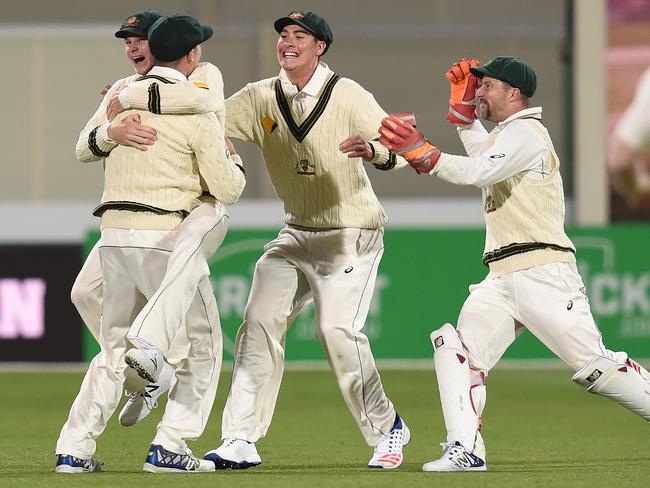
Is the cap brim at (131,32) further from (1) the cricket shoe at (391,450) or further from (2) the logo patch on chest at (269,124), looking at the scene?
(1) the cricket shoe at (391,450)

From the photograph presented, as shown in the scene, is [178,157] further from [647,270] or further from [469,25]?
[469,25]

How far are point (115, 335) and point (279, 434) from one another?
9.29 ft

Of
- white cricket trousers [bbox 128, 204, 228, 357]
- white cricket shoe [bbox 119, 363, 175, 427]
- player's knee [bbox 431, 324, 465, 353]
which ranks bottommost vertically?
white cricket shoe [bbox 119, 363, 175, 427]

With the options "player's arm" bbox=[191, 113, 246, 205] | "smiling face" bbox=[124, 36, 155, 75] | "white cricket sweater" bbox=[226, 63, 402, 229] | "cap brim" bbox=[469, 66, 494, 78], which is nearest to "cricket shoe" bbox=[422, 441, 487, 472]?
"white cricket sweater" bbox=[226, 63, 402, 229]

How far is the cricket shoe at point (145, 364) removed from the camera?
21.5 ft

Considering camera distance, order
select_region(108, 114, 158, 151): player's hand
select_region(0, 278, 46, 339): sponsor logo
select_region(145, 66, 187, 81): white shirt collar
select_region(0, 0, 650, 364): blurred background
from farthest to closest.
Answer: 1. select_region(0, 0, 650, 364): blurred background
2. select_region(0, 278, 46, 339): sponsor logo
3. select_region(145, 66, 187, 81): white shirt collar
4. select_region(108, 114, 158, 151): player's hand

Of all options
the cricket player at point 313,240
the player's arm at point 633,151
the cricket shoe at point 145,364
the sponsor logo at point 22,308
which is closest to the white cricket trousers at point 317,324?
the cricket player at point 313,240

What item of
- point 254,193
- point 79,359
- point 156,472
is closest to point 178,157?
point 156,472

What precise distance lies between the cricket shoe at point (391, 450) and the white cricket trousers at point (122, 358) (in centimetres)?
91

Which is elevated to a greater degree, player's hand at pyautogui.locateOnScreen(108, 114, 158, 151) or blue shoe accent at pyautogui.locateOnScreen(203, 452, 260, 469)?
player's hand at pyautogui.locateOnScreen(108, 114, 158, 151)

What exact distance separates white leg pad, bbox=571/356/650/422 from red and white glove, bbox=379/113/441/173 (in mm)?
1225

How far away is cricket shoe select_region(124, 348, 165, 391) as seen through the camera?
6547mm

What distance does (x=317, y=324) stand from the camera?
7.55 meters

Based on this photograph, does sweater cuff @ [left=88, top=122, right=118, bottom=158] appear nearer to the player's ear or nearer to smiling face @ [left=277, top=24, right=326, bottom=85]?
smiling face @ [left=277, top=24, right=326, bottom=85]
